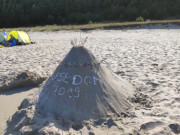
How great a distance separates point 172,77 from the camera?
4.70 meters

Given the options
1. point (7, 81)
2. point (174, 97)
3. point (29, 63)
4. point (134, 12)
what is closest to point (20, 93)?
point (7, 81)

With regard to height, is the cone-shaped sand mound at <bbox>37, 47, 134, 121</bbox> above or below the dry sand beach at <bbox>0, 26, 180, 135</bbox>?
above

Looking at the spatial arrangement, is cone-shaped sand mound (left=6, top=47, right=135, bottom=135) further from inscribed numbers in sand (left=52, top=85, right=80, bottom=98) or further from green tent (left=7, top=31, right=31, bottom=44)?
green tent (left=7, top=31, right=31, bottom=44)

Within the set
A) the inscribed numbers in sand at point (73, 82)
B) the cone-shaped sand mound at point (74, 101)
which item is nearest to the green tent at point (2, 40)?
the cone-shaped sand mound at point (74, 101)

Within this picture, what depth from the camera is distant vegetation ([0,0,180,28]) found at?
31.7 m

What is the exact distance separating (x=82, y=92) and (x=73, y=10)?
34.1m

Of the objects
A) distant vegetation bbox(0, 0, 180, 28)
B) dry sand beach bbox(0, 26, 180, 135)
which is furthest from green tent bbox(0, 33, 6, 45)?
distant vegetation bbox(0, 0, 180, 28)

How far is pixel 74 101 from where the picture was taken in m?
3.28

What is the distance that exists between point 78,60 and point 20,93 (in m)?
1.83

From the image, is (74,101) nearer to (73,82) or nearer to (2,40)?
(73,82)

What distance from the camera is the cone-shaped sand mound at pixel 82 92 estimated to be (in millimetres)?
3193

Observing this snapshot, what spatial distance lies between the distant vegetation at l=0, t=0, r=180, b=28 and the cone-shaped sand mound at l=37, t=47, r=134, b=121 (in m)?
28.7

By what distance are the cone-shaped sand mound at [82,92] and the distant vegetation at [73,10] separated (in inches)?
1132

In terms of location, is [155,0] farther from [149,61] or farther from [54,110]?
[54,110]
